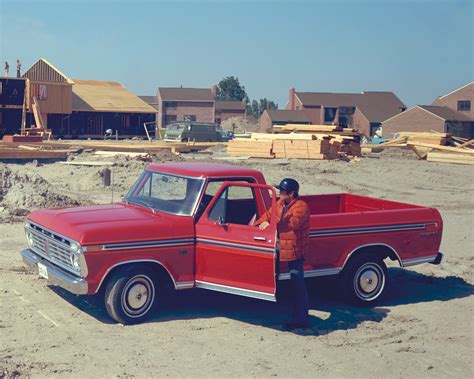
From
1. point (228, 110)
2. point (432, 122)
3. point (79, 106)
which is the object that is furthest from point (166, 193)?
point (228, 110)

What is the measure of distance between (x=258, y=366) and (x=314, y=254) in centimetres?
229

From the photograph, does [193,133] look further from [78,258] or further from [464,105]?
[464,105]

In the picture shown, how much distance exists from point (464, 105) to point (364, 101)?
13605mm

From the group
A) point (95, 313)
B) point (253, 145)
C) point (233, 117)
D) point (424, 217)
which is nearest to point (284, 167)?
point (253, 145)

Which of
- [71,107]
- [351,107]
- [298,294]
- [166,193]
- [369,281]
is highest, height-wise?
[351,107]

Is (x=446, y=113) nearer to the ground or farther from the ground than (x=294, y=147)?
farther from the ground

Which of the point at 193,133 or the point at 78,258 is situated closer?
the point at 78,258

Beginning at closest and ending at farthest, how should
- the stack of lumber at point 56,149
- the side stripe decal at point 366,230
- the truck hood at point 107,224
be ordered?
the truck hood at point 107,224, the side stripe decal at point 366,230, the stack of lumber at point 56,149

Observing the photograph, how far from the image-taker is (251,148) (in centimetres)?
3356

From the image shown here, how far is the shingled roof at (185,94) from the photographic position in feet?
318

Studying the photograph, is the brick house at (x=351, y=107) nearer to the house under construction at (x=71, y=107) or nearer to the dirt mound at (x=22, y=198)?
the house under construction at (x=71, y=107)

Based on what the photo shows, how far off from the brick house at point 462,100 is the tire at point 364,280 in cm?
7366

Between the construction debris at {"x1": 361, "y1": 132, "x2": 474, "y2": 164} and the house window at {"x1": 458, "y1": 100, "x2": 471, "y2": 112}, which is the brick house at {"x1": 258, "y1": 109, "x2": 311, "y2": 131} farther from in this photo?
the construction debris at {"x1": 361, "y1": 132, "x2": 474, "y2": 164}

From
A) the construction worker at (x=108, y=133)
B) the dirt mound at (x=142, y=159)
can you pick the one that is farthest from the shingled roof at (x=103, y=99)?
the dirt mound at (x=142, y=159)
